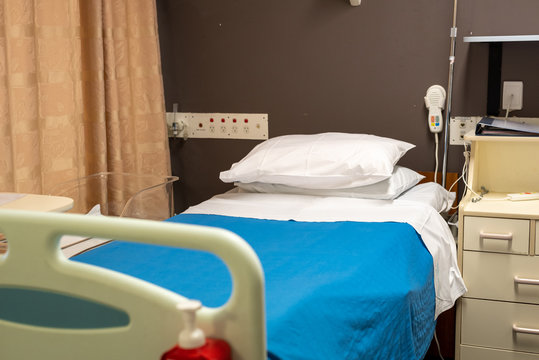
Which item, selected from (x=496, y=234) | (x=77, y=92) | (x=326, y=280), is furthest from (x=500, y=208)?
(x=77, y=92)

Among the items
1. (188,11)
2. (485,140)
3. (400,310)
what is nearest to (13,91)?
(188,11)

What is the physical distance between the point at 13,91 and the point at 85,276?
148cm

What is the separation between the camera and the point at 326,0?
111 inches

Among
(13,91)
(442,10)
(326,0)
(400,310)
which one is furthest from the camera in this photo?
(326,0)

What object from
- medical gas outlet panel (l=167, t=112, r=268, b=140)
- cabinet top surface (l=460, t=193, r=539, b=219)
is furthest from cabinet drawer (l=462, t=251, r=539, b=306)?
medical gas outlet panel (l=167, t=112, r=268, b=140)

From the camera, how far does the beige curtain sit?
2.30 metres

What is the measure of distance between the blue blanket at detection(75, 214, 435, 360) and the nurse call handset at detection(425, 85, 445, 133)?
78 cm

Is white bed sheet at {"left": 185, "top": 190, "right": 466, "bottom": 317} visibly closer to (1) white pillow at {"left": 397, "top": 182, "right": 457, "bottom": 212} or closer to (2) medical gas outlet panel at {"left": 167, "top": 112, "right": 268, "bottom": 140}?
(1) white pillow at {"left": 397, "top": 182, "right": 457, "bottom": 212}

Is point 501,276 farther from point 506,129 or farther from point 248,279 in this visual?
point 248,279

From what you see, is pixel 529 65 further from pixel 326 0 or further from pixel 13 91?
pixel 13 91

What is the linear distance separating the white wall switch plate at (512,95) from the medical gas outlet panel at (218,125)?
1.05m

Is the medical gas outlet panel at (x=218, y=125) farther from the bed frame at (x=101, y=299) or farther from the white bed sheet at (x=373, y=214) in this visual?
the bed frame at (x=101, y=299)

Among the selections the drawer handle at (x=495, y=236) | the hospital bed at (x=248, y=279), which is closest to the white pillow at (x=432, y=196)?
the hospital bed at (x=248, y=279)

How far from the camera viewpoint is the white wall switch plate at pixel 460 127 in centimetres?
265
